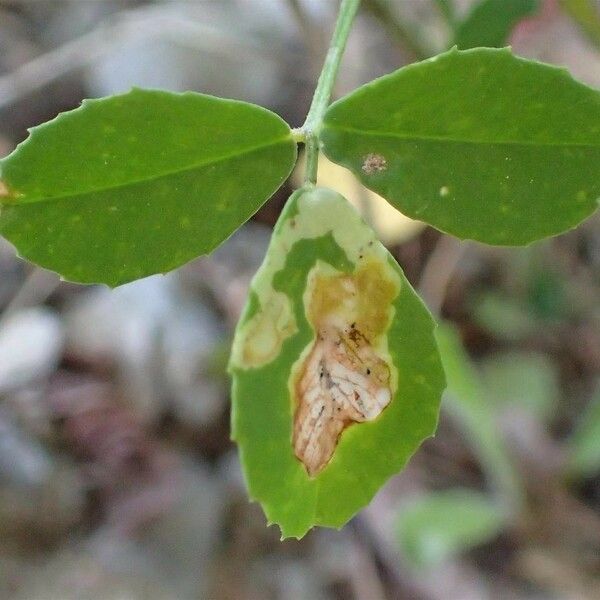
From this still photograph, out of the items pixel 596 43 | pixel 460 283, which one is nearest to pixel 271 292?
pixel 596 43

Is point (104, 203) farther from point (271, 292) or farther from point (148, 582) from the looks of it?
point (148, 582)

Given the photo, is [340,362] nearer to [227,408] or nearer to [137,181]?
[137,181]

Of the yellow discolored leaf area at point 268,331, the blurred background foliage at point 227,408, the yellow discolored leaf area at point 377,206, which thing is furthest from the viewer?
the yellow discolored leaf area at point 377,206

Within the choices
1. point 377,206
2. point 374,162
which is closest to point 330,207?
point 374,162

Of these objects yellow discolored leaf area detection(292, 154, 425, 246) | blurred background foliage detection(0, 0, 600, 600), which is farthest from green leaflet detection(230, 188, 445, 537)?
yellow discolored leaf area detection(292, 154, 425, 246)

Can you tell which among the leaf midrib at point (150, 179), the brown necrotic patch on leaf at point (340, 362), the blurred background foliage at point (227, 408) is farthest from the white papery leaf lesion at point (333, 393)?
the blurred background foliage at point (227, 408)

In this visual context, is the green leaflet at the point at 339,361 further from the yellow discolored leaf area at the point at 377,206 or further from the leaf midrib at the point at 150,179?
the yellow discolored leaf area at the point at 377,206
